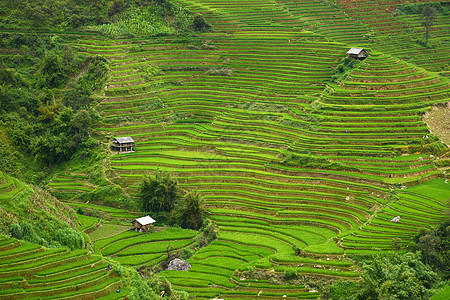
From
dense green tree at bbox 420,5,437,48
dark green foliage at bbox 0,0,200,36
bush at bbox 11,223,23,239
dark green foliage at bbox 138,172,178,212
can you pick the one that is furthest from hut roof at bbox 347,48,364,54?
bush at bbox 11,223,23,239

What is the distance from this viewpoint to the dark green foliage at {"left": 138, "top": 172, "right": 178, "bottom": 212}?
3728 cm

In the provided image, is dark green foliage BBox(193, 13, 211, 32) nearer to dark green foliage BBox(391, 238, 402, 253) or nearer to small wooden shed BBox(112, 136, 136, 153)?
small wooden shed BBox(112, 136, 136, 153)

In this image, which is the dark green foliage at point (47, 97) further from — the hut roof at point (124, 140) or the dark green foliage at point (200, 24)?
the dark green foliage at point (200, 24)

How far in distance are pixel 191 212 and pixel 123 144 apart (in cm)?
1113

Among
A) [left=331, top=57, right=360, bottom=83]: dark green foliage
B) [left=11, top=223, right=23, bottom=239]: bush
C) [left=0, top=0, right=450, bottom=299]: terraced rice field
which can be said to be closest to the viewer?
[left=11, top=223, right=23, bottom=239]: bush

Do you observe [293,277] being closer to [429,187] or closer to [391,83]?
[429,187]

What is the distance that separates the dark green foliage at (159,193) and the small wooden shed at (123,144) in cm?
685

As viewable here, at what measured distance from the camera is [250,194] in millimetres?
37469

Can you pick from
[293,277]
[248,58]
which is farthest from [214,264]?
[248,58]

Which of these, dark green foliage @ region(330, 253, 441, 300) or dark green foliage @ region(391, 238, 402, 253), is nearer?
dark green foliage @ region(330, 253, 441, 300)

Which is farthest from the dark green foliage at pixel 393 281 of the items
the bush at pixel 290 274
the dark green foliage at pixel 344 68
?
the dark green foliage at pixel 344 68

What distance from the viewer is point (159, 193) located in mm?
37312

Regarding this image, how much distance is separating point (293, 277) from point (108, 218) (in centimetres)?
1536

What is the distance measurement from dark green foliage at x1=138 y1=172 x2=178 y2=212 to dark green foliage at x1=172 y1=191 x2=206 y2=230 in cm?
141
